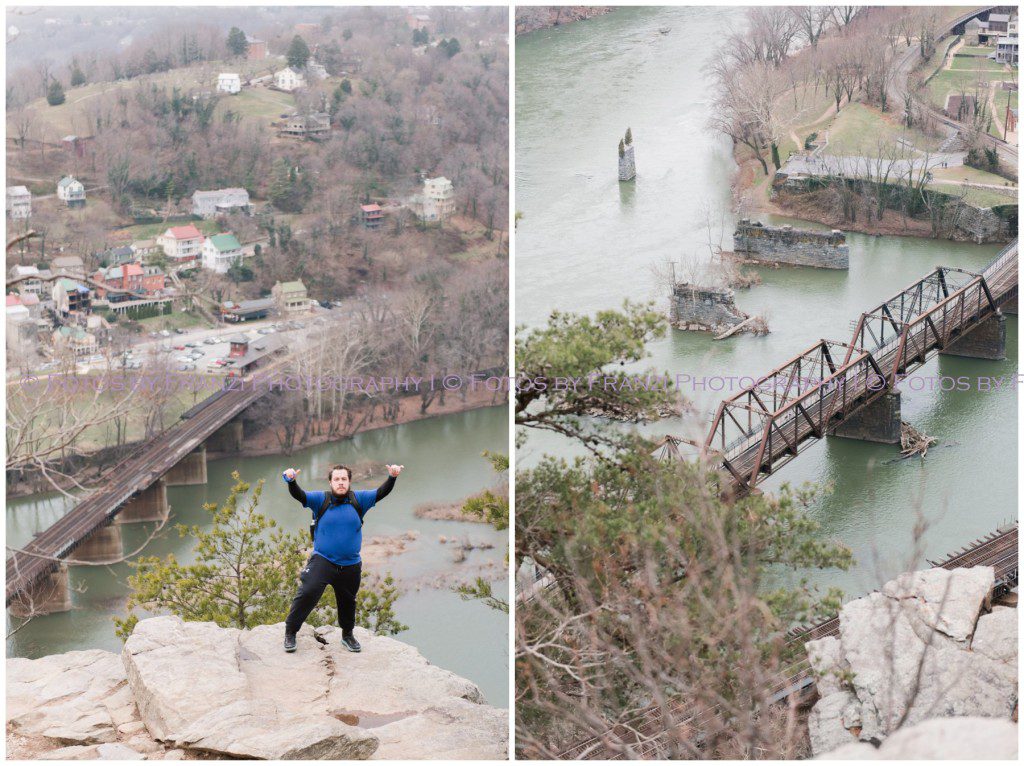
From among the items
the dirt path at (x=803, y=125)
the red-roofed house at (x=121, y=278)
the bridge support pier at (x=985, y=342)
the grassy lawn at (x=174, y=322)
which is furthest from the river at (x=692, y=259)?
the red-roofed house at (x=121, y=278)

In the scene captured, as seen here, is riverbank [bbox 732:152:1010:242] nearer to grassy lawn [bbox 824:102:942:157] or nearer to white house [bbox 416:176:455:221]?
grassy lawn [bbox 824:102:942:157]

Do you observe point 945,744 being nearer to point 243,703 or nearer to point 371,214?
point 243,703

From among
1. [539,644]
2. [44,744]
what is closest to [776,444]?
[539,644]

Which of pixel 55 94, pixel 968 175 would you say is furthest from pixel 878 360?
pixel 55 94

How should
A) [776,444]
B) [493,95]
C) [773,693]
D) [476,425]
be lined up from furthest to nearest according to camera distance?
1. [476,425]
2. [493,95]
3. [776,444]
4. [773,693]

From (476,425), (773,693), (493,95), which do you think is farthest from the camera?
(476,425)

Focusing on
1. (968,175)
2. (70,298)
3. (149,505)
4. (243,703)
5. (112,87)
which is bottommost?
(149,505)

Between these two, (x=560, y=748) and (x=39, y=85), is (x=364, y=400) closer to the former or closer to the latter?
(x=39, y=85)
